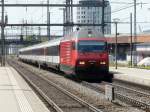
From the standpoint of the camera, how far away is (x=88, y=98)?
2203 cm

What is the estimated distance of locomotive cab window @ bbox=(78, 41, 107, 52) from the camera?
32350 millimetres


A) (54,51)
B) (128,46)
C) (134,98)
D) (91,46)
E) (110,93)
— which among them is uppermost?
(91,46)

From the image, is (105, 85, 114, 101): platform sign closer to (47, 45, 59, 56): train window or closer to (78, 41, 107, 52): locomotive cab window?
(78, 41, 107, 52): locomotive cab window

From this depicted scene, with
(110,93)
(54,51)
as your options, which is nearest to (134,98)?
(110,93)

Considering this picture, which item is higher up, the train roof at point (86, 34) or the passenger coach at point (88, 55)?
the train roof at point (86, 34)

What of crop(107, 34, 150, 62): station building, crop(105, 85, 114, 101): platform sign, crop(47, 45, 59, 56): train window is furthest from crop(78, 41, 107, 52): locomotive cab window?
crop(107, 34, 150, 62): station building

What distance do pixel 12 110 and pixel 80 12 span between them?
63.1 meters

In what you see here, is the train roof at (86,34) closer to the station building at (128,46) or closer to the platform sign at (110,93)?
the platform sign at (110,93)

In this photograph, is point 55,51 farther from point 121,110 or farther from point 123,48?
point 123,48

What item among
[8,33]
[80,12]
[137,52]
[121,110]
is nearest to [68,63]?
[121,110]

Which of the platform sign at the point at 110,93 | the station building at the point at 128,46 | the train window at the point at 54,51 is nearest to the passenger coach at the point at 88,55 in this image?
the train window at the point at 54,51

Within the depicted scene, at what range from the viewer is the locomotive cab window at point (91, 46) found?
32.3 m

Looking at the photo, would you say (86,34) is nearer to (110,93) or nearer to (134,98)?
(134,98)

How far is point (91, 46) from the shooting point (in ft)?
107
